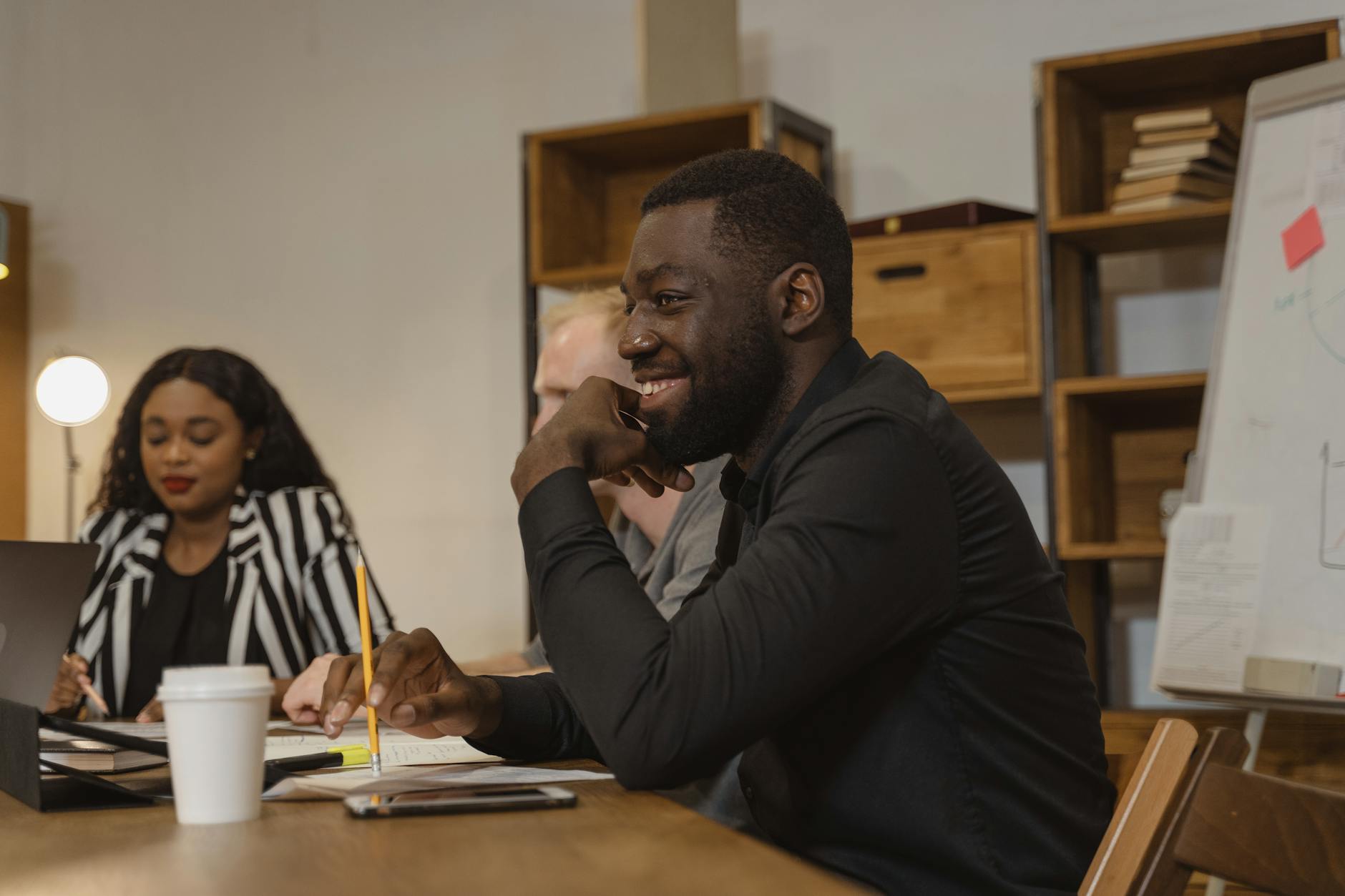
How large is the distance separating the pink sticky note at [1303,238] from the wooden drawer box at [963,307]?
60 centimetres

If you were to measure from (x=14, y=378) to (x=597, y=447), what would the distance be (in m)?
3.99

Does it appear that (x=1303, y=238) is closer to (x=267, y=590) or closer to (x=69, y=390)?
(x=267, y=590)

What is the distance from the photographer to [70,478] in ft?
13.9

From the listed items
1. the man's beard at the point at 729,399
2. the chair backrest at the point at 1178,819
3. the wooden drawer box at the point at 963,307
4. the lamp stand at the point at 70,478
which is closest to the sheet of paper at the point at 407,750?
the man's beard at the point at 729,399

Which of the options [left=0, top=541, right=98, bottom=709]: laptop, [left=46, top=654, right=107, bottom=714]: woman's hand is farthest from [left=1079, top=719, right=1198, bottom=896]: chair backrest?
[left=46, top=654, right=107, bottom=714]: woman's hand

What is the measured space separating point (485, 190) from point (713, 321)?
2.98 metres

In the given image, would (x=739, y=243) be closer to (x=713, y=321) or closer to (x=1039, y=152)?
(x=713, y=321)

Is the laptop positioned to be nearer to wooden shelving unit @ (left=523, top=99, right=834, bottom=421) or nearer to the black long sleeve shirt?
the black long sleeve shirt

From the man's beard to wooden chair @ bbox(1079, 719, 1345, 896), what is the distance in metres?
0.48

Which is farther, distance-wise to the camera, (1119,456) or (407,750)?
(1119,456)

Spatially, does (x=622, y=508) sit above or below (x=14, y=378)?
below

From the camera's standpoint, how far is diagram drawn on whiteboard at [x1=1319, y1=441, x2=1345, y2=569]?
2.13m

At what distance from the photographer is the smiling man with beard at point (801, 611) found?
97 cm

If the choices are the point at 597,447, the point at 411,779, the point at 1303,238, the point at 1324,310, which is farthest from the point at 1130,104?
the point at 411,779
